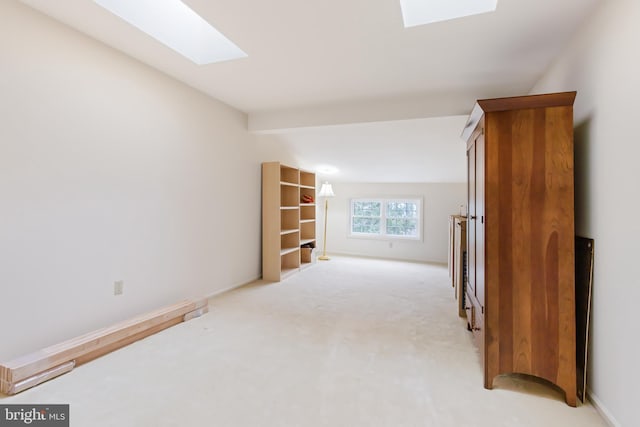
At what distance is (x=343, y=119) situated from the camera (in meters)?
3.49

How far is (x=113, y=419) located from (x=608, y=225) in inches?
108

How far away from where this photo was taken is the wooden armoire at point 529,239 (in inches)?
65.6

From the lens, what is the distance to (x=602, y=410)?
1546mm

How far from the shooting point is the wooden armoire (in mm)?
1666

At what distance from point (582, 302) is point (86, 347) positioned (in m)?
3.21

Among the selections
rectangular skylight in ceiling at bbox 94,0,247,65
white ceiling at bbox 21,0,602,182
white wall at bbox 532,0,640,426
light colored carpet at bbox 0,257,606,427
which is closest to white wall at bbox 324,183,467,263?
Result: white ceiling at bbox 21,0,602,182

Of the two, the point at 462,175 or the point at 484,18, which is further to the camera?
the point at 462,175

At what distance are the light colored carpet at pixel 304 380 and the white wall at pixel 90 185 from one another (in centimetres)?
48

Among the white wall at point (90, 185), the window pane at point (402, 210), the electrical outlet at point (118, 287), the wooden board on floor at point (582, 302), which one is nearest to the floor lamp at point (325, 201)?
the window pane at point (402, 210)

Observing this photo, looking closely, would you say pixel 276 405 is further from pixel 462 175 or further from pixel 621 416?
pixel 462 175

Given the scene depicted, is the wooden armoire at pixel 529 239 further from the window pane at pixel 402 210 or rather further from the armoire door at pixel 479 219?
the window pane at pixel 402 210

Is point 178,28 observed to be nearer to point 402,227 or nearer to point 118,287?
point 118,287

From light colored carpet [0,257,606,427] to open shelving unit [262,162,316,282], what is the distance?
1.34m

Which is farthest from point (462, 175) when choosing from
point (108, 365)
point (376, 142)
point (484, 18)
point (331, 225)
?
point (108, 365)
